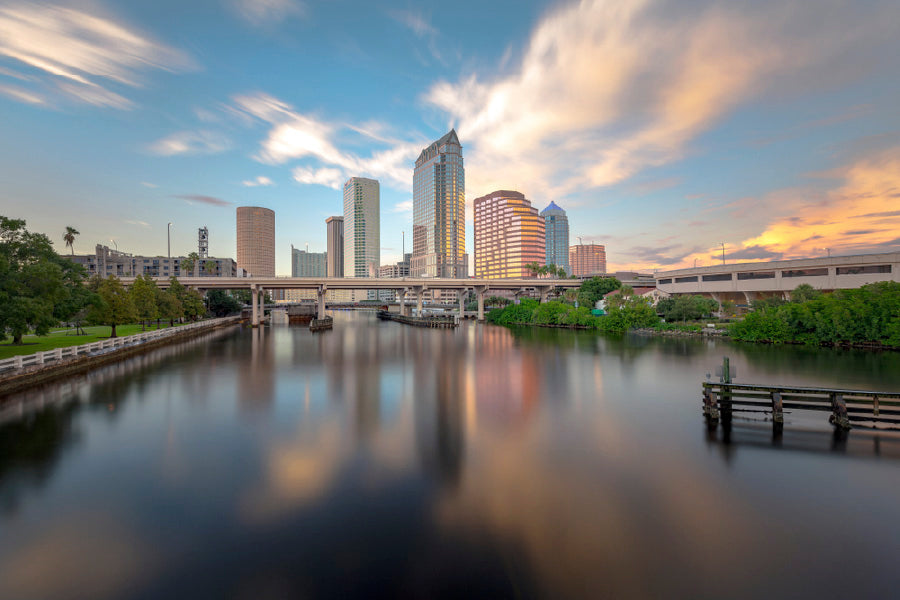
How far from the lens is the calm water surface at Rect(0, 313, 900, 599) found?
6188 millimetres

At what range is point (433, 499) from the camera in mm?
8758

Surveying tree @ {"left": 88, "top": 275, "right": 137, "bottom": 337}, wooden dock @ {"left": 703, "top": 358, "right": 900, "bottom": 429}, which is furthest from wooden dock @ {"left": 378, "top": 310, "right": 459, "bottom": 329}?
wooden dock @ {"left": 703, "top": 358, "right": 900, "bottom": 429}

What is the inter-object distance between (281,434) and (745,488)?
46.7ft

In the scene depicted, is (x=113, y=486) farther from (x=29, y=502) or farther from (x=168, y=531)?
(x=168, y=531)

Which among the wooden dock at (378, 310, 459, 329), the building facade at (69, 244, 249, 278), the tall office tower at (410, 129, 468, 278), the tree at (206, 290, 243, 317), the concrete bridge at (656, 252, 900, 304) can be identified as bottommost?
the wooden dock at (378, 310, 459, 329)

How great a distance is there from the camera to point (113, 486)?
9492 mm

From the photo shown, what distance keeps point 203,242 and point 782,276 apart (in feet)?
689

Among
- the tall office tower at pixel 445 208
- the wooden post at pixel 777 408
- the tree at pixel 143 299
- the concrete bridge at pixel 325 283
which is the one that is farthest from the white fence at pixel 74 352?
the tall office tower at pixel 445 208

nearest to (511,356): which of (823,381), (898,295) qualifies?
(823,381)

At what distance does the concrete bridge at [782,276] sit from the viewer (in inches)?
2159

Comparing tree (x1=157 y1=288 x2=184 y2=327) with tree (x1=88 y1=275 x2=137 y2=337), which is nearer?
tree (x1=88 y1=275 x2=137 y2=337)

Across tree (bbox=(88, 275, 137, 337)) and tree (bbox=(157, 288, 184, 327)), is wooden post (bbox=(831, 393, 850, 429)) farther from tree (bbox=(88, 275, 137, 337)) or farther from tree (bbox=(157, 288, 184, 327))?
tree (bbox=(157, 288, 184, 327))

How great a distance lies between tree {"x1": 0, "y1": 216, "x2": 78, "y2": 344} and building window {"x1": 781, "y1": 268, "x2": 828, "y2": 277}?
299ft

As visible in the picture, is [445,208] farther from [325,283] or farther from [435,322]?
[435,322]
